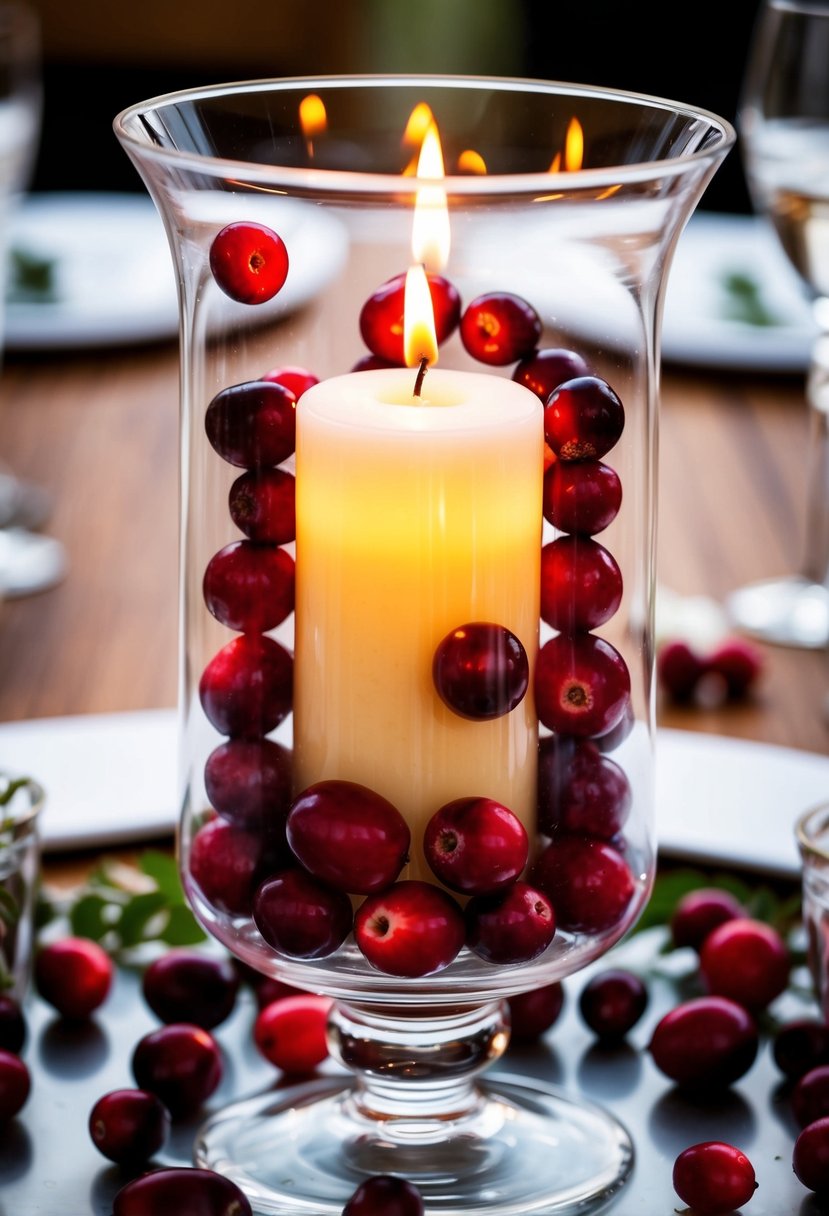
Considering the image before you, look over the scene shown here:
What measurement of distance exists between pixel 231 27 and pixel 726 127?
276cm

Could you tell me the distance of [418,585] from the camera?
0.45m

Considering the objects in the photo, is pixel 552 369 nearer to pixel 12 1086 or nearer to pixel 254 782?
pixel 254 782

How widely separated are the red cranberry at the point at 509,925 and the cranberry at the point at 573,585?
0.23 ft

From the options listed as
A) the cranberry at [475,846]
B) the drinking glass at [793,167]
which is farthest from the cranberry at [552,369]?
the drinking glass at [793,167]

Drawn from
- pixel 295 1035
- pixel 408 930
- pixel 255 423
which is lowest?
pixel 295 1035

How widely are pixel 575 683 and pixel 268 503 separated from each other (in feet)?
Result: 0.31

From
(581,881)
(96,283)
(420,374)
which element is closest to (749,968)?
(581,881)

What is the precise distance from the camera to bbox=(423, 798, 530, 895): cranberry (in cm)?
45

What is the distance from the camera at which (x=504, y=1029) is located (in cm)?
53

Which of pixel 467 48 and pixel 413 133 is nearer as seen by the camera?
pixel 413 133

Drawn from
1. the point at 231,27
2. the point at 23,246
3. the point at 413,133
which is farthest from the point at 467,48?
the point at 413,133

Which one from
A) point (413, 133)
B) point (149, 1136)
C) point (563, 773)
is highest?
point (413, 133)

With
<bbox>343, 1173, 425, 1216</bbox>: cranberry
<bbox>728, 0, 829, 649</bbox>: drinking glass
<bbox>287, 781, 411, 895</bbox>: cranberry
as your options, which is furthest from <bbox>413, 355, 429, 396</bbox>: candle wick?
<bbox>728, 0, 829, 649</bbox>: drinking glass

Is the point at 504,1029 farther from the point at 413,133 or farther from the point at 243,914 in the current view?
the point at 413,133
